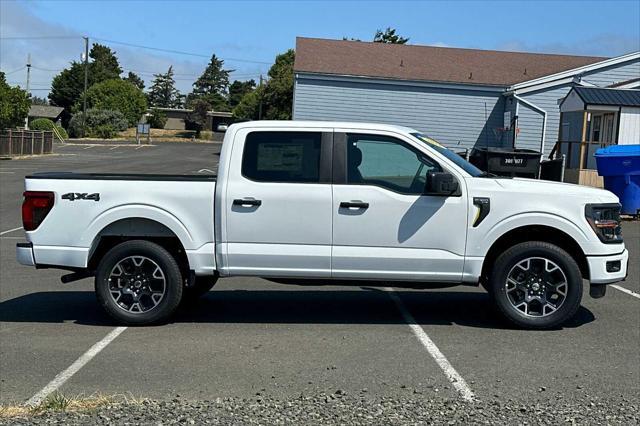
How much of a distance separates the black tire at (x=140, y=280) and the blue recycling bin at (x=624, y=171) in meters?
12.1

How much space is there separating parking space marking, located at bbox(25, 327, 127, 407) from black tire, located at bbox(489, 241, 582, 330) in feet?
12.3

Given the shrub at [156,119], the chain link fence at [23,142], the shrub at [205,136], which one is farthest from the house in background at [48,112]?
the chain link fence at [23,142]

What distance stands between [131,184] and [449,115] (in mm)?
23111

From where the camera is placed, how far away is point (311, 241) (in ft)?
23.2

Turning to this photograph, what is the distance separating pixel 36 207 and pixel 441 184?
4.01 metres

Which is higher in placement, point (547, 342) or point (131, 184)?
point (131, 184)

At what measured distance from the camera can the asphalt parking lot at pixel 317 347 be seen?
5.52 m

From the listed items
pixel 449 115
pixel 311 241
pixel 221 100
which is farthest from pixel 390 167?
→ pixel 221 100

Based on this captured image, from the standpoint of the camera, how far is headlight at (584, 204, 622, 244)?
7012 millimetres

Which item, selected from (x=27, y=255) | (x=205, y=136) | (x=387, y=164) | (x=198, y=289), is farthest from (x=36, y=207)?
(x=205, y=136)

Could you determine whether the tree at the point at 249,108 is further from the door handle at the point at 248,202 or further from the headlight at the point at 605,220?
the headlight at the point at 605,220

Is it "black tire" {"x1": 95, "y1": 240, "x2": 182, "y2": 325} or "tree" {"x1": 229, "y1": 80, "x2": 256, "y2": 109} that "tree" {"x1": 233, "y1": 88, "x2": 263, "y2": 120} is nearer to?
"tree" {"x1": 229, "y1": 80, "x2": 256, "y2": 109}

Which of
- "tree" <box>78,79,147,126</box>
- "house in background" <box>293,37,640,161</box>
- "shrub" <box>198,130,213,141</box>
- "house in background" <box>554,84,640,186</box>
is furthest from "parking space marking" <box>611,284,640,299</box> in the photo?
"tree" <box>78,79,147,126</box>

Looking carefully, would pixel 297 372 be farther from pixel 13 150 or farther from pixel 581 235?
pixel 13 150
